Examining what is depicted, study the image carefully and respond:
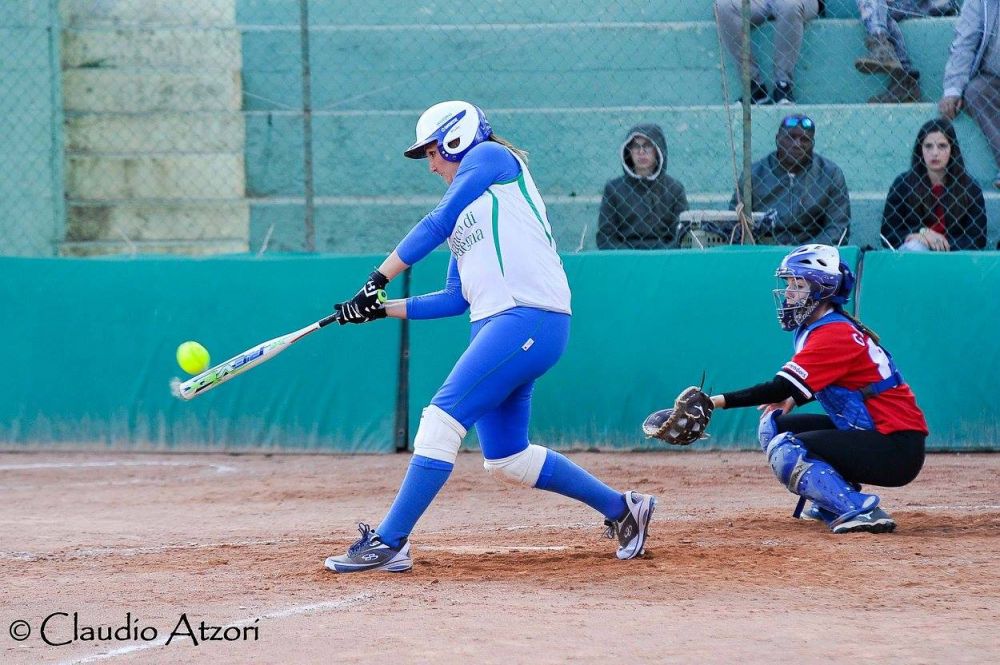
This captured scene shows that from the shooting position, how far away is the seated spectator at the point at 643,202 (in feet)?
34.3

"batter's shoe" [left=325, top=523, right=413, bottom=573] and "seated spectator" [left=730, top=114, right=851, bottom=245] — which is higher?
"seated spectator" [left=730, top=114, right=851, bottom=245]

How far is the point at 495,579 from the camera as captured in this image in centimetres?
545

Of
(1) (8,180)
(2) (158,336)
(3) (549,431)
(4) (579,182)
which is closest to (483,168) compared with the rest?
(3) (549,431)

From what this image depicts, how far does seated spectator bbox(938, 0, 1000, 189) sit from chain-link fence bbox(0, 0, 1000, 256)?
2 centimetres

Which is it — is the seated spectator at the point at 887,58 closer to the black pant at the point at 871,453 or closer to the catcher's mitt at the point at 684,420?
the black pant at the point at 871,453

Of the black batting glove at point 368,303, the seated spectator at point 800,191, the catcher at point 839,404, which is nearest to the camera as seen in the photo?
the black batting glove at point 368,303

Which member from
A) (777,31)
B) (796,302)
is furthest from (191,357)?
(777,31)

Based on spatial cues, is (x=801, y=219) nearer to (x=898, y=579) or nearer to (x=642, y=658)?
(x=898, y=579)

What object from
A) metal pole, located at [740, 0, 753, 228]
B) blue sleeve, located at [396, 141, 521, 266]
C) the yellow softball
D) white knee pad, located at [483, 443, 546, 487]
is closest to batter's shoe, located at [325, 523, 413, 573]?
white knee pad, located at [483, 443, 546, 487]

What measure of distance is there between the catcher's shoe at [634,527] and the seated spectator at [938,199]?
16.6 feet

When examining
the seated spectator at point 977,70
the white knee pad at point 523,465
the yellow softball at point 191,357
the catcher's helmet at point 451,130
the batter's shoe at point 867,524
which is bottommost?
the batter's shoe at point 867,524

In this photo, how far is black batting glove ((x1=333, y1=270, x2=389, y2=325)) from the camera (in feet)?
18.4

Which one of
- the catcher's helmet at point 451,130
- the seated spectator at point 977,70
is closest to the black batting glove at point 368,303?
the catcher's helmet at point 451,130

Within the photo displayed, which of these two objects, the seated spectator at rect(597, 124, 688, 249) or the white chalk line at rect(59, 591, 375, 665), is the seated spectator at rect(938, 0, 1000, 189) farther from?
the white chalk line at rect(59, 591, 375, 665)
